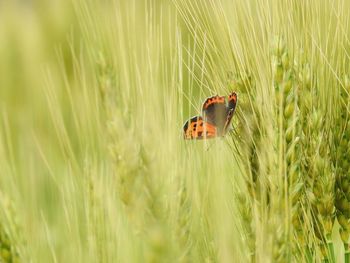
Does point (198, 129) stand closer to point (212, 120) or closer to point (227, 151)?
point (212, 120)

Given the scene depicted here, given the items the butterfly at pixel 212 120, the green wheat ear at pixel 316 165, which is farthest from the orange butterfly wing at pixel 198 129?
the green wheat ear at pixel 316 165

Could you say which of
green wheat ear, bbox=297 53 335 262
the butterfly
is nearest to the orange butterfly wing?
the butterfly

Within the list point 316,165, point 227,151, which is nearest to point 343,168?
point 316,165

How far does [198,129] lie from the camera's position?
1.19m

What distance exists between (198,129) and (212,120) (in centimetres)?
3

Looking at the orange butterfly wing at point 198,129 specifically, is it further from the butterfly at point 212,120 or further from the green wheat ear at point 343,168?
the green wheat ear at point 343,168

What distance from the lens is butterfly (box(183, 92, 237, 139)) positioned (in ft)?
3.90

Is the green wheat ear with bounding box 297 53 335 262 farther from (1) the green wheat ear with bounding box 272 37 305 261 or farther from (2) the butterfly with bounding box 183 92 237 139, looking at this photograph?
(2) the butterfly with bounding box 183 92 237 139

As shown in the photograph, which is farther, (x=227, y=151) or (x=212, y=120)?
(x=227, y=151)

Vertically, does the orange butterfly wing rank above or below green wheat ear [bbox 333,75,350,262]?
above

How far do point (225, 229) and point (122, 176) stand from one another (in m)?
0.17

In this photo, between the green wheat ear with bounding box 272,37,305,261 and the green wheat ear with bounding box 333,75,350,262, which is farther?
the green wheat ear with bounding box 333,75,350,262

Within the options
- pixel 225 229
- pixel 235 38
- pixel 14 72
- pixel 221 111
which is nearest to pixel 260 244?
pixel 225 229

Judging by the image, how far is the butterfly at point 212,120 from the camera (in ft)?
3.90
